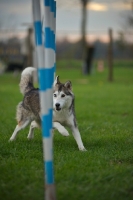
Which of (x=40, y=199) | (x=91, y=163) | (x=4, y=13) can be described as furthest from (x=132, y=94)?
(x=4, y=13)

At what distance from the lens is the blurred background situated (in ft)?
72.6

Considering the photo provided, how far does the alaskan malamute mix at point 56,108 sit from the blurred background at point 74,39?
13.4 m

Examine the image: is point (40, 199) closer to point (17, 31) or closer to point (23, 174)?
point (23, 174)

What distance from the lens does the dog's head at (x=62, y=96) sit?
5.97m

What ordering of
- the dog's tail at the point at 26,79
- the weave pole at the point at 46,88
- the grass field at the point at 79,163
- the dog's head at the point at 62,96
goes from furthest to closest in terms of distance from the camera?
the dog's tail at the point at 26,79
the dog's head at the point at 62,96
the grass field at the point at 79,163
the weave pole at the point at 46,88

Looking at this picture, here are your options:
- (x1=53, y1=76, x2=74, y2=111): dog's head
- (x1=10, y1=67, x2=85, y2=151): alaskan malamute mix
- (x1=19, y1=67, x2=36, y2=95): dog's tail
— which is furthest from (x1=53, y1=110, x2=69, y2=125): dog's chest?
(x1=19, y1=67, x2=36, y2=95): dog's tail

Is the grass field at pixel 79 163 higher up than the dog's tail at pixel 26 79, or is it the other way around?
the dog's tail at pixel 26 79

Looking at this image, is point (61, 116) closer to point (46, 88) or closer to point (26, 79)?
point (26, 79)

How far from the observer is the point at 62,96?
20.0 ft

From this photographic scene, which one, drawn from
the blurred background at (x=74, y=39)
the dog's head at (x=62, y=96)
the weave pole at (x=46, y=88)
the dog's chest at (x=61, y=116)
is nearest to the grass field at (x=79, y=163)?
the weave pole at (x=46, y=88)

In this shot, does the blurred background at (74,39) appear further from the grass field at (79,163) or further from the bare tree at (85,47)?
the grass field at (79,163)

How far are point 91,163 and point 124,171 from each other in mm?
547

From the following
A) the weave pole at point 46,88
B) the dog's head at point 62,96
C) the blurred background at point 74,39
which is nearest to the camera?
the weave pole at point 46,88

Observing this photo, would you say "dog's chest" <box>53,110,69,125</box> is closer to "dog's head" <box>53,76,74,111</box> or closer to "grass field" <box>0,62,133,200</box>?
"dog's head" <box>53,76,74,111</box>
